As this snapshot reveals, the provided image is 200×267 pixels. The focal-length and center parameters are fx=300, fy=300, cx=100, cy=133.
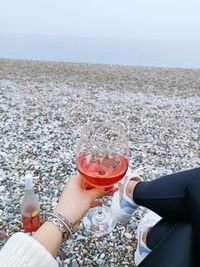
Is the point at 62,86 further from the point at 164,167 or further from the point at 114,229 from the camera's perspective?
the point at 114,229

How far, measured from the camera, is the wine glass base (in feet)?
10.2

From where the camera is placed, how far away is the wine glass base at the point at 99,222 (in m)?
3.12

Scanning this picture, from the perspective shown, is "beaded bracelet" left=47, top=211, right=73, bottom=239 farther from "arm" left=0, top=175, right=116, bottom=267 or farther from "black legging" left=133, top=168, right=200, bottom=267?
"black legging" left=133, top=168, right=200, bottom=267

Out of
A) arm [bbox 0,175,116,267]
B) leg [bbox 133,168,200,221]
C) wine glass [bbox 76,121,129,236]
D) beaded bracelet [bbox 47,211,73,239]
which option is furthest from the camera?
leg [bbox 133,168,200,221]

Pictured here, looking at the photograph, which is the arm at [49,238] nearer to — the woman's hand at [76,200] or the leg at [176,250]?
the woman's hand at [76,200]

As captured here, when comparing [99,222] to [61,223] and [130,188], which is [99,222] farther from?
[61,223]

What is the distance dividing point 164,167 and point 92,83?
7020 millimetres

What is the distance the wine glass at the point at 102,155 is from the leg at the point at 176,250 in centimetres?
59

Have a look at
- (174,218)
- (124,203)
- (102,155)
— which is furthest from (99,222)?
(102,155)

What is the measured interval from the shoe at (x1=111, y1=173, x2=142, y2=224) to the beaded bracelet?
1.09 m

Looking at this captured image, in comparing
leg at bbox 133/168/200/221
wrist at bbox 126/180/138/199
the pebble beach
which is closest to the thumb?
leg at bbox 133/168/200/221

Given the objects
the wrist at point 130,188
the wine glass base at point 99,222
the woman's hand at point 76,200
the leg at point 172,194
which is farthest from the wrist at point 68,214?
the wine glass base at point 99,222

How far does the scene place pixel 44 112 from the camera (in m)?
7.20

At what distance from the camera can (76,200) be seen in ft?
5.22
